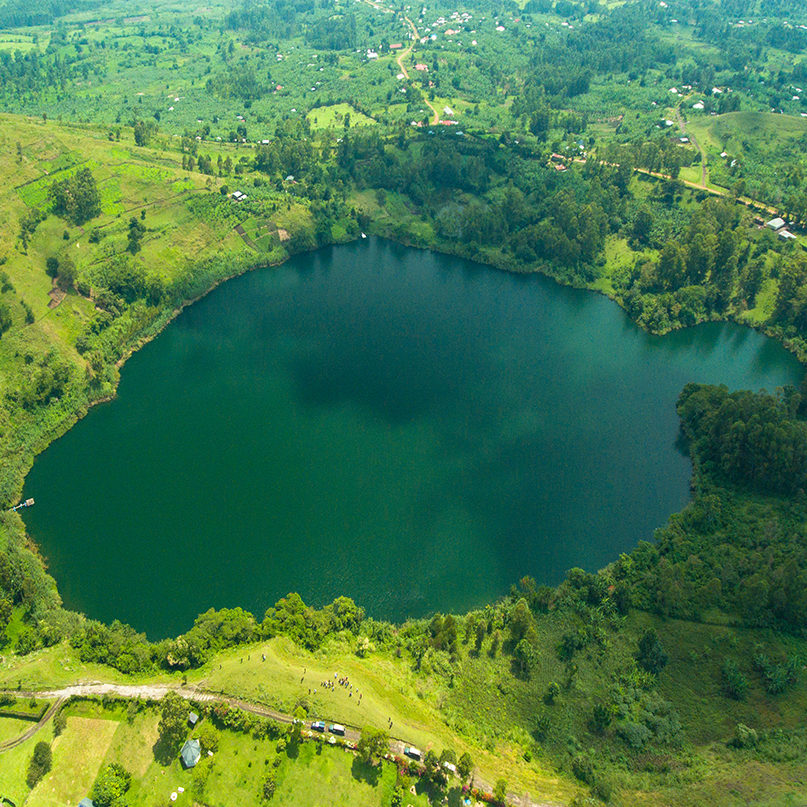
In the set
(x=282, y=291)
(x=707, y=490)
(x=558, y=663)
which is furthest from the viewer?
(x=282, y=291)

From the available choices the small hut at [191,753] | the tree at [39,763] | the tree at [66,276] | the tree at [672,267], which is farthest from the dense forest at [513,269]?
the tree at [39,763]

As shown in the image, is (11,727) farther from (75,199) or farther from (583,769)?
(75,199)

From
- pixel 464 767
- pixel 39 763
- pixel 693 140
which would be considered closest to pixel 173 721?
pixel 39 763

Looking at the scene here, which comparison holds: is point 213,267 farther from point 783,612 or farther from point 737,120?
point 737,120

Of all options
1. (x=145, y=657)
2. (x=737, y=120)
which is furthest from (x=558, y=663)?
(x=737, y=120)

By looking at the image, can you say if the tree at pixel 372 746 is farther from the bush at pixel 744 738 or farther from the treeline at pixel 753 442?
the treeline at pixel 753 442

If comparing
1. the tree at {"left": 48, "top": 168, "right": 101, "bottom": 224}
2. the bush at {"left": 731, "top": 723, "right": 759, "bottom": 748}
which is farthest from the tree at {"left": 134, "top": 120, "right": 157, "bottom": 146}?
the bush at {"left": 731, "top": 723, "right": 759, "bottom": 748}
